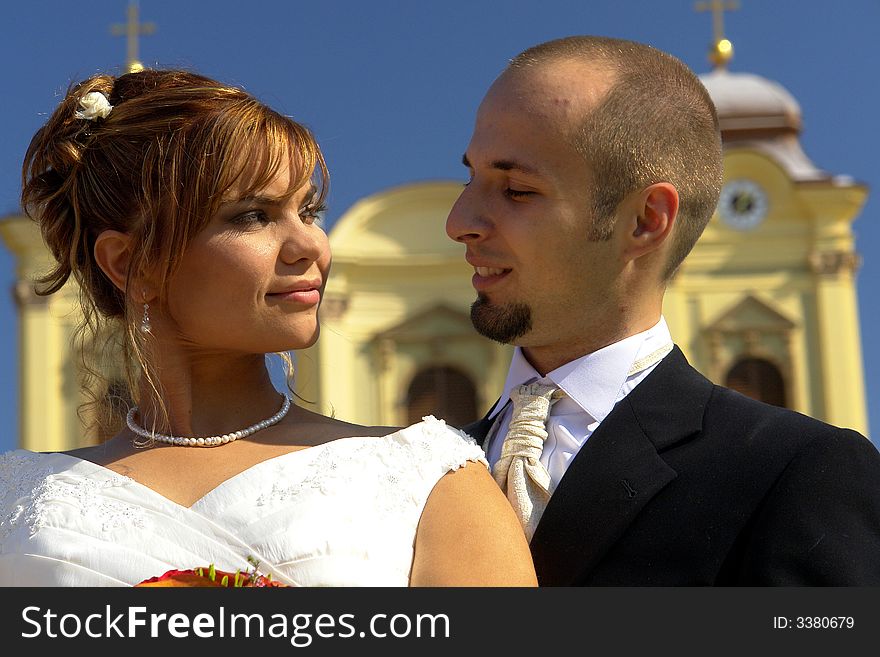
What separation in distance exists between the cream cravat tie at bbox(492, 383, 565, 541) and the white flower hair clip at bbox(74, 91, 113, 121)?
4.17ft

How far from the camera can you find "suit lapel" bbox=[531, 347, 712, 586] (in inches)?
134

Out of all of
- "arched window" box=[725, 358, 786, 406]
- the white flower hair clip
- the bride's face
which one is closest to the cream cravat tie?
the bride's face

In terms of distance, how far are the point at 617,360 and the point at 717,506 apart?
1.65 feet

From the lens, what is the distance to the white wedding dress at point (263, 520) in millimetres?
3287

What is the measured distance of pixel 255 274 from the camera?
3520 mm

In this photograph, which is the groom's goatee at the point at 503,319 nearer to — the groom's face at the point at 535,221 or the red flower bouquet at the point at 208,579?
the groom's face at the point at 535,221

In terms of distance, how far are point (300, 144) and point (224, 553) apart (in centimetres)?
101

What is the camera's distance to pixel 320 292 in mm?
3676

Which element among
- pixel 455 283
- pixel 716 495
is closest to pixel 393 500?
pixel 716 495
